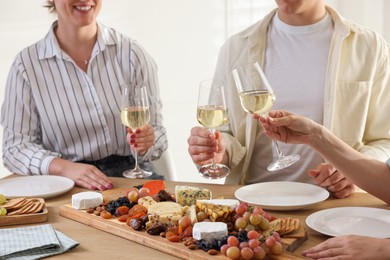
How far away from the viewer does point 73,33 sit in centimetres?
311

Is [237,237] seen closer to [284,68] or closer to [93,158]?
[284,68]

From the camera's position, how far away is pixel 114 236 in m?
1.94

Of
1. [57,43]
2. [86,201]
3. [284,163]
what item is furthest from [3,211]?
[57,43]

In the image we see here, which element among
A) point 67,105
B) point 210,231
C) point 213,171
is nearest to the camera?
point 210,231

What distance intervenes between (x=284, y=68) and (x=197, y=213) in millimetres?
1142

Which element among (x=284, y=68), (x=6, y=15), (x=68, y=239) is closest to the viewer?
(x=68, y=239)

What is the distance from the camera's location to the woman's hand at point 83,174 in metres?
2.45

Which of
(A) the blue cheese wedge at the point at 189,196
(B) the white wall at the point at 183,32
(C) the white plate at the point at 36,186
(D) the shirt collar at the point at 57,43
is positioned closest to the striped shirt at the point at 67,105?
(D) the shirt collar at the point at 57,43

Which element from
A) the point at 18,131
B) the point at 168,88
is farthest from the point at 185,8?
the point at 18,131

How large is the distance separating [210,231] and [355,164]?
645mm

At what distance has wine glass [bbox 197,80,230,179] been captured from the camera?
2150 millimetres

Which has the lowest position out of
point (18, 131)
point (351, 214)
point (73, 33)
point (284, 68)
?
point (351, 214)

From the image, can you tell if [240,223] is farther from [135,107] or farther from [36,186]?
[36,186]

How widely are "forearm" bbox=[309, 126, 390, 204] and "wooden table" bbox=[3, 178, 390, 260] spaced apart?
2.5 inches
